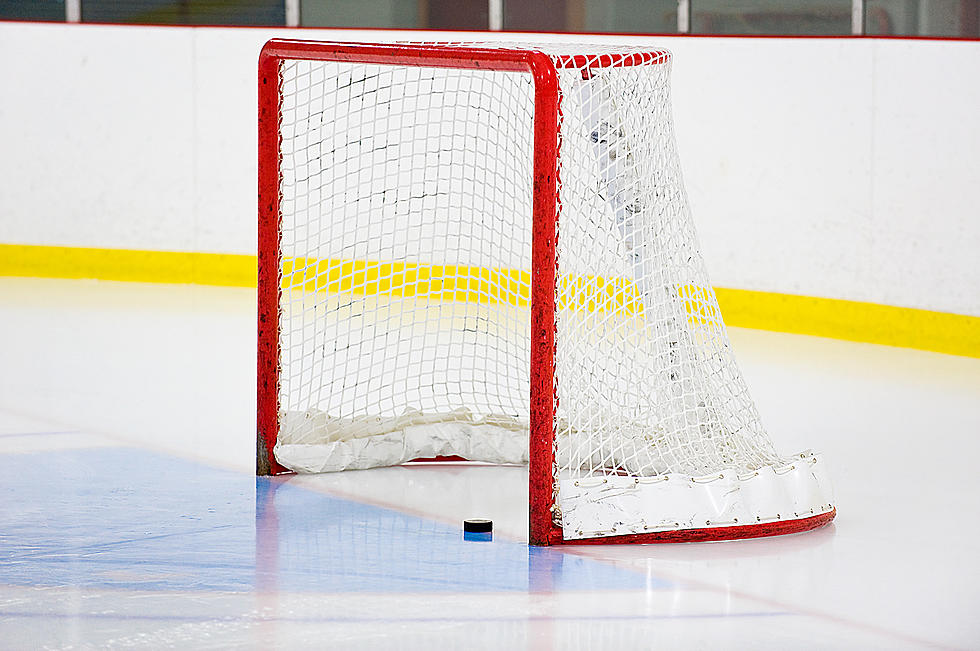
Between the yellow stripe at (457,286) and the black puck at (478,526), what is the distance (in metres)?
1.25

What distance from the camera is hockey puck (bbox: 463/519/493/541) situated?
3.88m

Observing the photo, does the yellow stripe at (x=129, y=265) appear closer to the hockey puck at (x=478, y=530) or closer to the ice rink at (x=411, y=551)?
the ice rink at (x=411, y=551)

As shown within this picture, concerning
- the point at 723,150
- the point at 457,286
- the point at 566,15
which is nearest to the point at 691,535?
the point at 457,286

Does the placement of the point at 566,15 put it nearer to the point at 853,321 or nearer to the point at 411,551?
the point at 853,321

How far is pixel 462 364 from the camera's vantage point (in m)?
5.24

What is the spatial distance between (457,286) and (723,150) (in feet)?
4.78

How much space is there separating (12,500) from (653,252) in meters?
1.73

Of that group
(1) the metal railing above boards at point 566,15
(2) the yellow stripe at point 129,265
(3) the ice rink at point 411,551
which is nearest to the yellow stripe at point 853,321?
(3) the ice rink at point 411,551

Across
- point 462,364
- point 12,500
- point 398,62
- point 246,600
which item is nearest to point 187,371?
point 462,364

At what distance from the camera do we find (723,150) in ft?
23.3

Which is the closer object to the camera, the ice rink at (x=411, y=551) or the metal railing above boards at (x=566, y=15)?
the ice rink at (x=411, y=551)

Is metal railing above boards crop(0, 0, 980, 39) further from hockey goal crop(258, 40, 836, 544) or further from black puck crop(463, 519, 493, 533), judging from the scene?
black puck crop(463, 519, 493, 533)

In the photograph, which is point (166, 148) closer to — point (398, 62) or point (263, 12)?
point (263, 12)

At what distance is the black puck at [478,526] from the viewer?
3.89m
